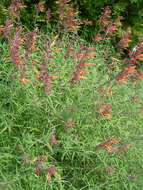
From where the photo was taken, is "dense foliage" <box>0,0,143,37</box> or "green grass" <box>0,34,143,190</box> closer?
"green grass" <box>0,34,143,190</box>

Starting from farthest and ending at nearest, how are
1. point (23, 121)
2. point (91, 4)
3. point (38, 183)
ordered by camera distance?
point (91, 4) < point (23, 121) < point (38, 183)

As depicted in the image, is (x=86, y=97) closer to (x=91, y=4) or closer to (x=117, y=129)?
(x=117, y=129)

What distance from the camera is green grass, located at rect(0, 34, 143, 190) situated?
3.31 m

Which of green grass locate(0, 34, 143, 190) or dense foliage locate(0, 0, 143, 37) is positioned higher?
dense foliage locate(0, 0, 143, 37)

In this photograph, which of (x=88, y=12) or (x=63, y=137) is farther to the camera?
(x=88, y=12)

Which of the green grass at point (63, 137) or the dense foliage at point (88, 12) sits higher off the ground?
the dense foliage at point (88, 12)

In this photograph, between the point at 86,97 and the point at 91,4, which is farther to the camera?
the point at 91,4

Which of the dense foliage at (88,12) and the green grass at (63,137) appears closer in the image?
the green grass at (63,137)

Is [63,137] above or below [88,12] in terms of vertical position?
below

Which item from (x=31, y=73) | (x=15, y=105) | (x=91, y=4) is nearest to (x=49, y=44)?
(x=31, y=73)

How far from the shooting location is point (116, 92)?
15.1 feet

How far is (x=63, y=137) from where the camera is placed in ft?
11.3

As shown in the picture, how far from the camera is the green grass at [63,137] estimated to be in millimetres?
3312

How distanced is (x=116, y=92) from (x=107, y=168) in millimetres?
1370
